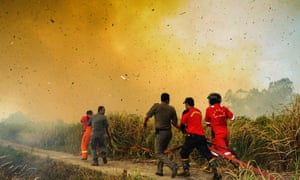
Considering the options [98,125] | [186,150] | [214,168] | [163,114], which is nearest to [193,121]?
[186,150]

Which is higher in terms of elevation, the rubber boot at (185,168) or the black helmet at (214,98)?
the black helmet at (214,98)

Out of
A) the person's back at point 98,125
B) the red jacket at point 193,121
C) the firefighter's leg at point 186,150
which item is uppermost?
the person's back at point 98,125

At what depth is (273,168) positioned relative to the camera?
36.0 feet

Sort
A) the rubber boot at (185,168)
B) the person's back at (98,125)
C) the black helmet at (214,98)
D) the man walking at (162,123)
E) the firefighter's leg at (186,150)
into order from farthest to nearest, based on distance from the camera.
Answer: the person's back at (98,125) < the man walking at (162,123) < the rubber boot at (185,168) < the black helmet at (214,98) < the firefighter's leg at (186,150)

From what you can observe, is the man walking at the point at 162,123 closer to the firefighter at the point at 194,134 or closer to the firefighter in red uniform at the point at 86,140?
the firefighter at the point at 194,134

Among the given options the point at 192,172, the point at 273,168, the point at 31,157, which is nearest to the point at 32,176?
the point at 31,157

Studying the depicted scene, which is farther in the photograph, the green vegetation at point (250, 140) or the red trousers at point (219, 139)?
the green vegetation at point (250, 140)

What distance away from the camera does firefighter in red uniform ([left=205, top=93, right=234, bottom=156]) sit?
9852 mm

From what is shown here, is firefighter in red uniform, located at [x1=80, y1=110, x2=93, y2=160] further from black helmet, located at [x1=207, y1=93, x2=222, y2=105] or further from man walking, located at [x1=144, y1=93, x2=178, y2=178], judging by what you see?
black helmet, located at [x1=207, y1=93, x2=222, y2=105]

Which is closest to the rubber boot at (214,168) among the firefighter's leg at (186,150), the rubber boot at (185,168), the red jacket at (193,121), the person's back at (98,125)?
the firefighter's leg at (186,150)

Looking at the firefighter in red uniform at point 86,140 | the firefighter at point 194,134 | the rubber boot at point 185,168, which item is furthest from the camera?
the firefighter in red uniform at point 86,140

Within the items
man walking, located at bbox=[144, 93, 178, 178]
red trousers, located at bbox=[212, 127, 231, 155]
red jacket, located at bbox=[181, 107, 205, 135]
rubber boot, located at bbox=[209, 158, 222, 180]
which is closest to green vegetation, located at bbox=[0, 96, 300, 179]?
rubber boot, located at bbox=[209, 158, 222, 180]

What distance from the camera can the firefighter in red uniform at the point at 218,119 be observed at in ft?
32.3

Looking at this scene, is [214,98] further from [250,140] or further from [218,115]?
[250,140]
